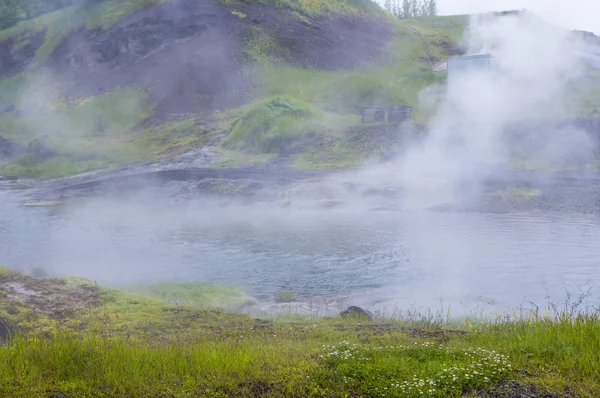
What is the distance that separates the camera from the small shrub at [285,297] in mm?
11153

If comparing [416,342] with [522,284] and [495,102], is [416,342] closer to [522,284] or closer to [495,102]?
[522,284]

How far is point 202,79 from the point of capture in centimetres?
4209

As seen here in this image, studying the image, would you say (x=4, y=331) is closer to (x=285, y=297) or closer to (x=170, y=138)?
(x=285, y=297)

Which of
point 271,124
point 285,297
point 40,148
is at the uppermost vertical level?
point 271,124

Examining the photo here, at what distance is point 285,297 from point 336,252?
13.9ft

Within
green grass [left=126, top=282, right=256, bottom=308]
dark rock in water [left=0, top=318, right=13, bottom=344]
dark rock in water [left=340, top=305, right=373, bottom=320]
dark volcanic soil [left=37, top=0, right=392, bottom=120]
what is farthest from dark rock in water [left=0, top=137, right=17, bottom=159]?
dark rock in water [left=340, top=305, right=373, bottom=320]

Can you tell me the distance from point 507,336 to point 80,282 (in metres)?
7.88

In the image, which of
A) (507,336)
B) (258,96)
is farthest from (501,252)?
(258,96)

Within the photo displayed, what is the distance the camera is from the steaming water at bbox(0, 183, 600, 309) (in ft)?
40.1

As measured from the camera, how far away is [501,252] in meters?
14.9

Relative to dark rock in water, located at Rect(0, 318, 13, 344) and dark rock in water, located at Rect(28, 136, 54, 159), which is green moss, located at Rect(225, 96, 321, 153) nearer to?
dark rock in water, located at Rect(28, 136, 54, 159)

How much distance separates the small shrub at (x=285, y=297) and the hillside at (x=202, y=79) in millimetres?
15506

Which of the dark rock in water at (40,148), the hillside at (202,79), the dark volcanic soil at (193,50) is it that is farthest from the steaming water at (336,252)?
the dark volcanic soil at (193,50)

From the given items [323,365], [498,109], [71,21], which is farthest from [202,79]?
[323,365]
